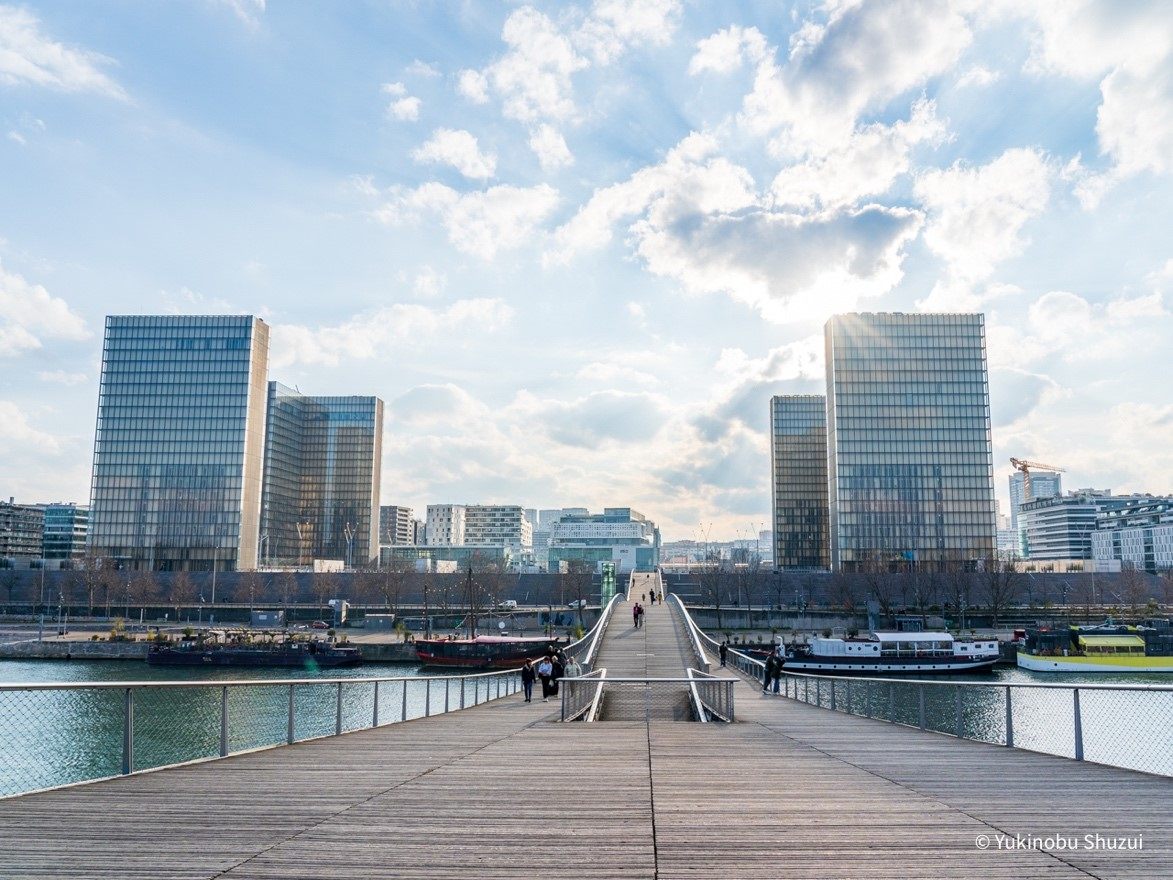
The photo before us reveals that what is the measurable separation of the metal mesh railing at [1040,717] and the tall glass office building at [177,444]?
104m

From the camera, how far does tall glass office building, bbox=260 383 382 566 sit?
537ft

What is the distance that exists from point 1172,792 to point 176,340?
454ft

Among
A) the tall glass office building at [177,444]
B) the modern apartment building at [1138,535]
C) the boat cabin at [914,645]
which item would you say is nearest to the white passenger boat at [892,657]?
the boat cabin at [914,645]

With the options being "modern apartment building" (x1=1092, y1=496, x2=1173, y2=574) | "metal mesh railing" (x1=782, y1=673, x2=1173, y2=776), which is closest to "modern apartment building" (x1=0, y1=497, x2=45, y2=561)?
"metal mesh railing" (x1=782, y1=673, x2=1173, y2=776)

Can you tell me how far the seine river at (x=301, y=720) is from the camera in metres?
23.4

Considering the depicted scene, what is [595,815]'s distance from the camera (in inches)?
281

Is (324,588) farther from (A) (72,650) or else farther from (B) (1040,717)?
(B) (1040,717)

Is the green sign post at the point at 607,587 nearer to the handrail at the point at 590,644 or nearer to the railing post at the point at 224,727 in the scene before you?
the handrail at the point at 590,644

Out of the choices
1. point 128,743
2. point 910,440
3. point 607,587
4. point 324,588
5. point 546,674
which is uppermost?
point 910,440

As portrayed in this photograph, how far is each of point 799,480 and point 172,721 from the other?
142 metres

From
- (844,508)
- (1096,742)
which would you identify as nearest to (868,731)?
(1096,742)

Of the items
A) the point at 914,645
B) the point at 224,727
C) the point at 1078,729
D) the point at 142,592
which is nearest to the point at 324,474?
the point at 142,592

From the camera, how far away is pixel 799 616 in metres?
83.0

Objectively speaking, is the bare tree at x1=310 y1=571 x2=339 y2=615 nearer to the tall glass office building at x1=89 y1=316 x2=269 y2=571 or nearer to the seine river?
the tall glass office building at x1=89 y1=316 x2=269 y2=571
